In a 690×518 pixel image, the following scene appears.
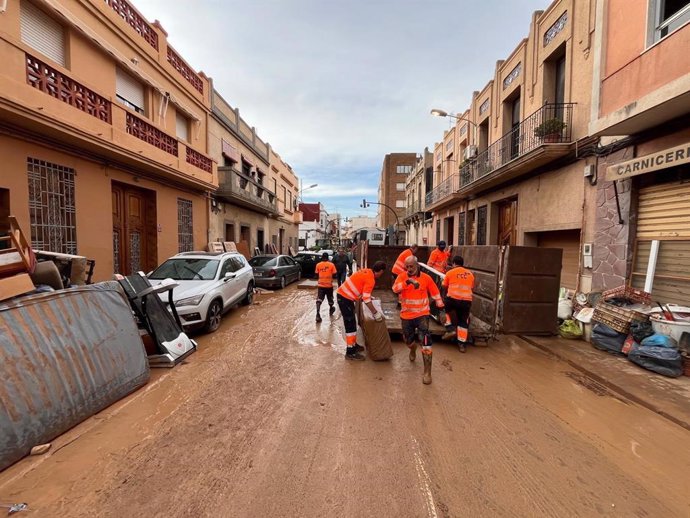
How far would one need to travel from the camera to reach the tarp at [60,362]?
2.71 metres

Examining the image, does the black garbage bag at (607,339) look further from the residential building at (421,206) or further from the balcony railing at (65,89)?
the residential building at (421,206)

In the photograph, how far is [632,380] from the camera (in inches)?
177

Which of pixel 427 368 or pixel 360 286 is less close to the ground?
pixel 360 286

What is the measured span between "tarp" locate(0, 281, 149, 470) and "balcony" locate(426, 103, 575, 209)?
393 inches

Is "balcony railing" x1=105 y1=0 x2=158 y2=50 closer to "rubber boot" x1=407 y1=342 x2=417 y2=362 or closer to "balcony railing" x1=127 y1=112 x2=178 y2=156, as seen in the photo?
"balcony railing" x1=127 y1=112 x2=178 y2=156

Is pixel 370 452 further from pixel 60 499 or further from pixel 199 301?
pixel 199 301

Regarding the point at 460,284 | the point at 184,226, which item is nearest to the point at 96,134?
the point at 184,226

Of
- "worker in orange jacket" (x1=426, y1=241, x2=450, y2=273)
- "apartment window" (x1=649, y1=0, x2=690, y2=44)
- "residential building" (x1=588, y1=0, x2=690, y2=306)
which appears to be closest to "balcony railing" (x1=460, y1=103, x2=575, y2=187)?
"residential building" (x1=588, y1=0, x2=690, y2=306)

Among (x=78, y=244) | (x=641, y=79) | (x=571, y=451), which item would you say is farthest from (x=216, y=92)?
(x=571, y=451)

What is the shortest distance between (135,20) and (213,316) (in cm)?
939

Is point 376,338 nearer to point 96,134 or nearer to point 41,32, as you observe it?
point 96,134

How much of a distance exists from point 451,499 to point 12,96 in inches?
342

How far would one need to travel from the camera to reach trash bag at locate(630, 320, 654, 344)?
203 inches

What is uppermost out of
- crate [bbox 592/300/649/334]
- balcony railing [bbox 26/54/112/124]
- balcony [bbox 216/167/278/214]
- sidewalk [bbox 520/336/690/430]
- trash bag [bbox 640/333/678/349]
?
balcony railing [bbox 26/54/112/124]
